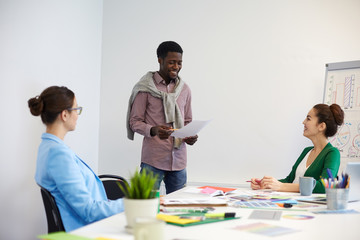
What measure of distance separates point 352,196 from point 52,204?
1.43 metres

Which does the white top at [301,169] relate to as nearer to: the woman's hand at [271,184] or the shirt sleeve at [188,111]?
the woman's hand at [271,184]

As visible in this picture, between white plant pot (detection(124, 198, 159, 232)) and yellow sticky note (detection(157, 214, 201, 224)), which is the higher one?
white plant pot (detection(124, 198, 159, 232))

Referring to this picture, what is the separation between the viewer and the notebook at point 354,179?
1817mm

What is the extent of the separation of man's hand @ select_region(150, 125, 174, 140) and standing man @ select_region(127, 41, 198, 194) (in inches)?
3.0

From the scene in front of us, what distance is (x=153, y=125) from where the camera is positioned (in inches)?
120

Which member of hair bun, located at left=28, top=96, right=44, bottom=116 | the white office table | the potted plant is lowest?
the white office table

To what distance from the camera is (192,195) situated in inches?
82.4

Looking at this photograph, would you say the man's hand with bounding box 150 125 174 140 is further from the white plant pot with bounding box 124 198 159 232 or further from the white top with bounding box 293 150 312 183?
the white plant pot with bounding box 124 198 159 232

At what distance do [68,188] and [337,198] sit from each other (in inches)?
46.0

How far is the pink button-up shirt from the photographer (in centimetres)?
296

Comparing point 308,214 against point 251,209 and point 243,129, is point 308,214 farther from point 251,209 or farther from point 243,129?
point 243,129

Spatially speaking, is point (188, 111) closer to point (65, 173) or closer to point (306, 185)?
point (306, 185)

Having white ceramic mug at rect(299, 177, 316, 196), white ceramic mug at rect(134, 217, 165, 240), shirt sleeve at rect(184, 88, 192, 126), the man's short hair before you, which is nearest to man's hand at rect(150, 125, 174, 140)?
shirt sleeve at rect(184, 88, 192, 126)

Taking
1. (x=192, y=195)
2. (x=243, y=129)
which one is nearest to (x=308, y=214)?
(x=192, y=195)
